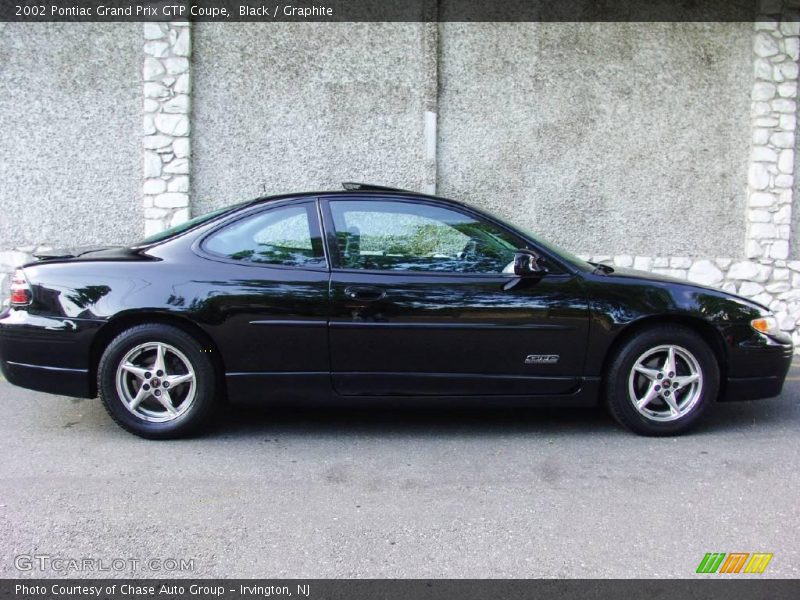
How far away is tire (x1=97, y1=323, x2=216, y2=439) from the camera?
422 centimetres

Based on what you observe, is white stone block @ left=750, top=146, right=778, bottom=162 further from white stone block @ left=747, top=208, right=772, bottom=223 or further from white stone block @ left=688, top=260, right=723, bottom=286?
white stone block @ left=688, top=260, right=723, bottom=286

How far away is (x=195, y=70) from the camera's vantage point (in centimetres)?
751

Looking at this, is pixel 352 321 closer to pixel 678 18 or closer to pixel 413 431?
pixel 413 431

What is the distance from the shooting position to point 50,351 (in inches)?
167

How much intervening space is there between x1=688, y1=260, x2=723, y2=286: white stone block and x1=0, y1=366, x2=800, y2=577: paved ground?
116 inches

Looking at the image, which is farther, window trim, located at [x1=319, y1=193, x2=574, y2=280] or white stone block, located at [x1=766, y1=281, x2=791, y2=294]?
white stone block, located at [x1=766, y1=281, x2=791, y2=294]

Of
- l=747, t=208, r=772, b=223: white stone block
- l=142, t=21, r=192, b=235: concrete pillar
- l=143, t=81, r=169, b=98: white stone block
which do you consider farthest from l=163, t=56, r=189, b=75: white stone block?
l=747, t=208, r=772, b=223: white stone block

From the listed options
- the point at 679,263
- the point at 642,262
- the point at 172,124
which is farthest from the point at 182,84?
the point at 679,263

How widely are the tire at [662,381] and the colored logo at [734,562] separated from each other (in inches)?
57.4

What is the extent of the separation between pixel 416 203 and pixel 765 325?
238 cm

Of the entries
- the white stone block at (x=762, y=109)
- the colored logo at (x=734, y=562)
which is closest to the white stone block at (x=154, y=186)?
the colored logo at (x=734, y=562)

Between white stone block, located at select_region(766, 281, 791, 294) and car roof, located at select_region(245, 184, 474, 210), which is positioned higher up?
car roof, located at select_region(245, 184, 474, 210)

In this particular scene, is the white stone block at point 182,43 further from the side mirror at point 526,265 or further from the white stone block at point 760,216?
the white stone block at point 760,216
